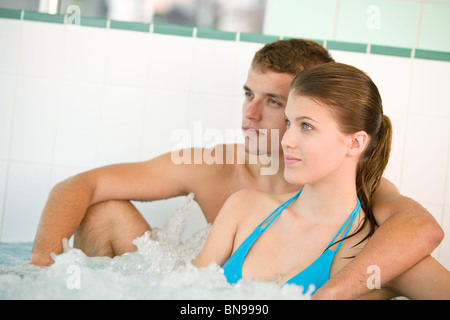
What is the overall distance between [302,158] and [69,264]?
2.17 feet

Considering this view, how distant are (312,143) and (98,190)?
925 millimetres

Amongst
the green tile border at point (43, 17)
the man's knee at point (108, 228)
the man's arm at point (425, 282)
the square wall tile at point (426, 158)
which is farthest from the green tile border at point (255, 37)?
the man's arm at point (425, 282)

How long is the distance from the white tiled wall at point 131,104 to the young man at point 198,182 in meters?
0.54

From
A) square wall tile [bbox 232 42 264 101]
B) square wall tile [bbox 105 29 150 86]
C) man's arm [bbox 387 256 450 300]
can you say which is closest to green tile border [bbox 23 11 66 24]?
square wall tile [bbox 105 29 150 86]

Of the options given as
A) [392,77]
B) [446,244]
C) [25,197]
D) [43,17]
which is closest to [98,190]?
[25,197]

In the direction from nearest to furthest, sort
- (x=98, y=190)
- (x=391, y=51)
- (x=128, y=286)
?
(x=128, y=286), (x=98, y=190), (x=391, y=51)

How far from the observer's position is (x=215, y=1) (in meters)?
2.75

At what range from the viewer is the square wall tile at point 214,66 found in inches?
104

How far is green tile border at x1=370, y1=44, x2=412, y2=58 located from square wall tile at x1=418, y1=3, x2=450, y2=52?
8cm

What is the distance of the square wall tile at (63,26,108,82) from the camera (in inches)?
106

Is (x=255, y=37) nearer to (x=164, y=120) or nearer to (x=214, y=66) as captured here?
(x=214, y=66)

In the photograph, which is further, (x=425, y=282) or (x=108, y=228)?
(x=108, y=228)

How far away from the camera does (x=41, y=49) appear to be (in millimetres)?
2707

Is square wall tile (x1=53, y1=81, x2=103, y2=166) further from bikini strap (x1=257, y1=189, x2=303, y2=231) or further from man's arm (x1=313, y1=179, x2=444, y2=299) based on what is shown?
man's arm (x1=313, y1=179, x2=444, y2=299)
